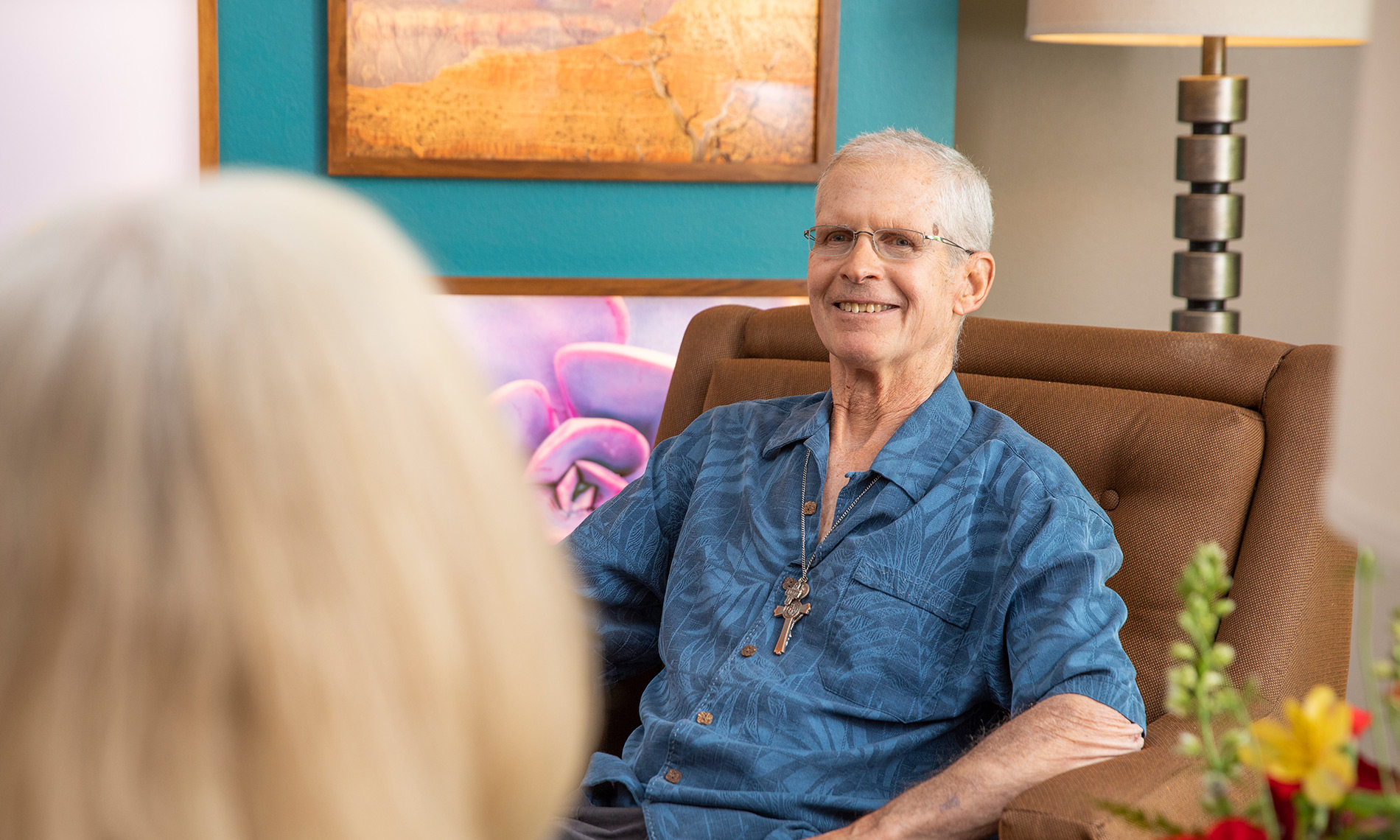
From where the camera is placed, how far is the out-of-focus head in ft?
5.57

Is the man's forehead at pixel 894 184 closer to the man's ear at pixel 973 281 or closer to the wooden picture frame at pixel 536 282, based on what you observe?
the man's ear at pixel 973 281

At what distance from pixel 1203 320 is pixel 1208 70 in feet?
1.82

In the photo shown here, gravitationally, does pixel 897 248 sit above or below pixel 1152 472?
above

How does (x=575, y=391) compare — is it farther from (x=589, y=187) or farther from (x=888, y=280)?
(x=888, y=280)

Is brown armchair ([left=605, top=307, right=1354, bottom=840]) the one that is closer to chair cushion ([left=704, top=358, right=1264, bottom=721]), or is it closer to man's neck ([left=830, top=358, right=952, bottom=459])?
chair cushion ([left=704, top=358, right=1264, bottom=721])

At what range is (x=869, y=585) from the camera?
1.52 meters

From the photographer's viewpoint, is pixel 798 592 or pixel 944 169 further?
pixel 944 169

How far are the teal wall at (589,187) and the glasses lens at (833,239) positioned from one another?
1088 mm

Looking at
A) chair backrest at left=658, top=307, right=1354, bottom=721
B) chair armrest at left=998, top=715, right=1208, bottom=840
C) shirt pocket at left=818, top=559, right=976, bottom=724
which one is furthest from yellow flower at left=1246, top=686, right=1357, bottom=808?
chair backrest at left=658, top=307, right=1354, bottom=721

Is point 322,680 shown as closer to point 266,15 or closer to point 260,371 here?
point 260,371

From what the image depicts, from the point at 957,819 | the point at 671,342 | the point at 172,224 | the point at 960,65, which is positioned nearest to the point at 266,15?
the point at 671,342

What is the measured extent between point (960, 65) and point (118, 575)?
350 cm

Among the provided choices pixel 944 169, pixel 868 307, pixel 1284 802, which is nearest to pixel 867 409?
pixel 868 307

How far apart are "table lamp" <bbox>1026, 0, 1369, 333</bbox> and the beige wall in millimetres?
490
